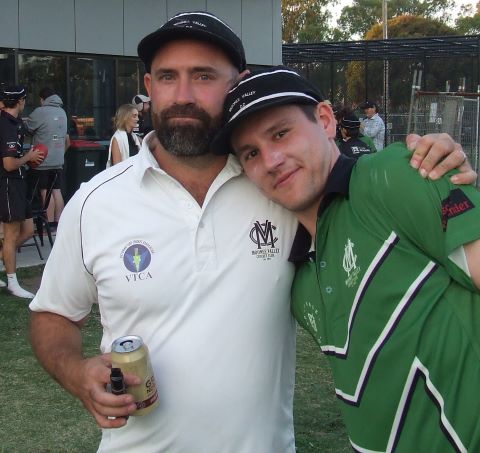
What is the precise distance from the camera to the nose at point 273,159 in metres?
2.22

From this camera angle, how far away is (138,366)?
2.04 meters

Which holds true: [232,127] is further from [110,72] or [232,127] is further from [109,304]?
[110,72]

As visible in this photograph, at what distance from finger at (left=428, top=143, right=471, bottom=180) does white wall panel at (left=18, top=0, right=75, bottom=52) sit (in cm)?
1076

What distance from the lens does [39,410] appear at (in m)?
5.07

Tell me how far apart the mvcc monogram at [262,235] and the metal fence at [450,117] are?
10.8 meters

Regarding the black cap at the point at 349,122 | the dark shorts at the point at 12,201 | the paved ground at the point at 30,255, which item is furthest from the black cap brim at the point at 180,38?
the black cap at the point at 349,122

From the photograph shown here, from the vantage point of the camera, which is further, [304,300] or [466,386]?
[304,300]

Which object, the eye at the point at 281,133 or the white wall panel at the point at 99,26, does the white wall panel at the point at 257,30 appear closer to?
the white wall panel at the point at 99,26

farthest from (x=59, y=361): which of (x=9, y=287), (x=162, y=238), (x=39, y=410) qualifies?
(x=9, y=287)

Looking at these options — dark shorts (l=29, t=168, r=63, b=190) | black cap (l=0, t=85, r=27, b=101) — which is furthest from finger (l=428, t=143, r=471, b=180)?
dark shorts (l=29, t=168, r=63, b=190)

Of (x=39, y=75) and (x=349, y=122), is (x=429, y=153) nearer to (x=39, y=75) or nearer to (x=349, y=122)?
(x=349, y=122)

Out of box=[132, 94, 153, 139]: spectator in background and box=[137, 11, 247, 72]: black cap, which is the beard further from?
box=[132, 94, 153, 139]: spectator in background

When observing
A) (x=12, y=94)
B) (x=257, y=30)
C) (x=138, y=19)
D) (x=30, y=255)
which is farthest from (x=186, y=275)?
(x=257, y=30)

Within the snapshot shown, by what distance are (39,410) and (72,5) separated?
28.8 ft
